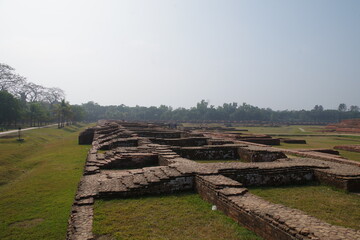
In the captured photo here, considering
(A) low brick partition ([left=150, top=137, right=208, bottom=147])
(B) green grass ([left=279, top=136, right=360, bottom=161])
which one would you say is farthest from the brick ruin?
(B) green grass ([left=279, top=136, right=360, bottom=161])

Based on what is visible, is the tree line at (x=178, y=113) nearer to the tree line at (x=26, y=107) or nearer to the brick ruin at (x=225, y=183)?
the tree line at (x=26, y=107)

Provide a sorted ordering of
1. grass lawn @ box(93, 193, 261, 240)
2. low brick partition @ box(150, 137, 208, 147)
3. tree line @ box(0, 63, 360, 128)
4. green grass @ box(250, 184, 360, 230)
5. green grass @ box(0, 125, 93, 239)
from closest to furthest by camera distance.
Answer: grass lawn @ box(93, 193, 261, 240) → green grass @ box(250, 184, 360, 230) → green grass @ box(0, 125, 93, 239) → low brick partition @ box(150, 137, 208, 147) → tree line @ box(0, 63, 360, 128)

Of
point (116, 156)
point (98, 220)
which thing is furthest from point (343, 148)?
point (98, 220)

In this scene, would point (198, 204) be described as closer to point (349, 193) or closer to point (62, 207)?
point (62, 207)

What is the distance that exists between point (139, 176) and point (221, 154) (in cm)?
535

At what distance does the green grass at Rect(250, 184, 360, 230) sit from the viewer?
4.24m

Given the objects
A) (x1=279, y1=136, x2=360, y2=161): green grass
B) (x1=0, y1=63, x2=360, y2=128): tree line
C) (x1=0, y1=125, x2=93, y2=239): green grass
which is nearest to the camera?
(x1=0, y1=125, x2=93, y2=239): green grass

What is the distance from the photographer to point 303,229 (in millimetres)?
3109

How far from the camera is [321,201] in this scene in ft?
16.8

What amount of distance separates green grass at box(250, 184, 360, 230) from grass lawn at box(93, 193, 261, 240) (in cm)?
149

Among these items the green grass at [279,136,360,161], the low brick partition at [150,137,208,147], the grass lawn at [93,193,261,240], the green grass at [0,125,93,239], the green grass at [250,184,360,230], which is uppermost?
the low brick partition at [150,137,208,147]

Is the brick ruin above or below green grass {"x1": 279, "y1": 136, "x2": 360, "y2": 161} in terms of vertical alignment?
above

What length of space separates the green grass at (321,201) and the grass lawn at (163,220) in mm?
1490

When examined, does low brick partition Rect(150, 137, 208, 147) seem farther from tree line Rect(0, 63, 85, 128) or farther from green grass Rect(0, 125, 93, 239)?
tree line Rect(0, 63, 85, 128)
